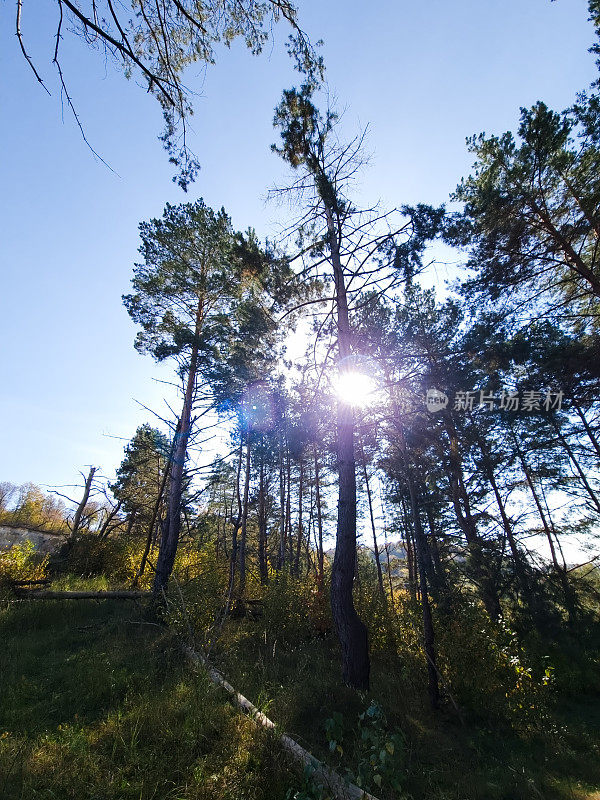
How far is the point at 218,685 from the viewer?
5.17 metres

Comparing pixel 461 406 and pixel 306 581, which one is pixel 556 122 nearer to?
pixel 461 406

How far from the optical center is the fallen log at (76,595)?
10.5 m

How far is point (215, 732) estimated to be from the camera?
4.05 meters

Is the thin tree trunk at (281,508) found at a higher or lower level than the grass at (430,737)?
higher

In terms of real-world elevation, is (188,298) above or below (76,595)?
above

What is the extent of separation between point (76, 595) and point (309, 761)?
10426 millimetres

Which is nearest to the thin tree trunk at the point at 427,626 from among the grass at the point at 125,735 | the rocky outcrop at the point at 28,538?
the grass at the point at 125,735

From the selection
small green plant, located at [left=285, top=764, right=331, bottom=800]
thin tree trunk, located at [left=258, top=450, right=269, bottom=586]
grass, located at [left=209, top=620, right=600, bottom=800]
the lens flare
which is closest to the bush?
grass, located at [left=209, top=620, right=600, bottom=800]

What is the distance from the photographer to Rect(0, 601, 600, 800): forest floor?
3.22 m

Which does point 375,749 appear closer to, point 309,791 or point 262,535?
point 309,791

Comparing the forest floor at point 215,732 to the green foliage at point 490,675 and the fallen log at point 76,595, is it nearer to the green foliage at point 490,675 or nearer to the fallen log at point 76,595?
the green foliage at point 490,675

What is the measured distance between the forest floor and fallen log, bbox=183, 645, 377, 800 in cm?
13

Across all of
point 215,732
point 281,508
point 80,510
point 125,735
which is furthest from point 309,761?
point 80,510

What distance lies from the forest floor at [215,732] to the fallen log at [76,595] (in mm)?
2114
